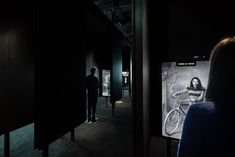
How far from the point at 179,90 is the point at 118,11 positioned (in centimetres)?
595

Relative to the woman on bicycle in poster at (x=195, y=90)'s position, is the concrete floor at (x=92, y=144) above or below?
below

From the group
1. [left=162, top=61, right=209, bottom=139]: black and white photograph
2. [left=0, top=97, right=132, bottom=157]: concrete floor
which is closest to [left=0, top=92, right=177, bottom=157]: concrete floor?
[left=0, top=97, right=132, bottom=157]: concrete floor

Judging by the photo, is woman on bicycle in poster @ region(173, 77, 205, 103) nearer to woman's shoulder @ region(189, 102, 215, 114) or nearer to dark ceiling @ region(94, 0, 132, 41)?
woman's shoulder @ region(189, 102, 215, 114)

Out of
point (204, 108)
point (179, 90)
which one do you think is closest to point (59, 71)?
point (179, 90)

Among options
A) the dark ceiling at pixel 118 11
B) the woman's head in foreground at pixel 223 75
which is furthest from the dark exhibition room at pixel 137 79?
the dark ceiling at pixel 118 11

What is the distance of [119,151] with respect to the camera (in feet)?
12.2

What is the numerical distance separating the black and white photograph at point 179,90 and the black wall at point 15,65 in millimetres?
2190

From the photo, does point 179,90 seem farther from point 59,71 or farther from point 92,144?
point 92,144

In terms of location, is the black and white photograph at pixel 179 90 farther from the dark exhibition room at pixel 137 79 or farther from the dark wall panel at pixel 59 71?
the dark wall panel at pixel 59 71

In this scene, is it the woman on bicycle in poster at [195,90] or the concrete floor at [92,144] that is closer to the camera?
the woman on bicycle in poster at [195,90]

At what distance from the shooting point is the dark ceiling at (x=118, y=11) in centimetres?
606

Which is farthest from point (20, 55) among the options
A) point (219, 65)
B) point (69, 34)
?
point (219, 65)

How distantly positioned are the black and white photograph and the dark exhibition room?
0.03ft

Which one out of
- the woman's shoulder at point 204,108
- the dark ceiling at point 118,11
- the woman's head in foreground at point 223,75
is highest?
the dark ceiling at point 118,11
